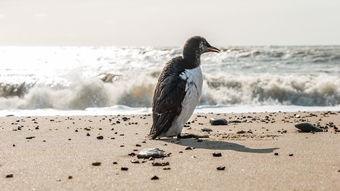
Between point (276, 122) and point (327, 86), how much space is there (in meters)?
9.24

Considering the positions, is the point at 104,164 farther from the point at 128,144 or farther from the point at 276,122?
the point at 276,122

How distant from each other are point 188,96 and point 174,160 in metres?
2.03

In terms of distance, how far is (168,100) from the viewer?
777cm

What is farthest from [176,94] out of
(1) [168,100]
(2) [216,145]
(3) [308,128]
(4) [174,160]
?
(3) [308,128]

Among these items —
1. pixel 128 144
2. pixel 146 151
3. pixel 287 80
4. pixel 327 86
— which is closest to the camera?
pixel 146 151

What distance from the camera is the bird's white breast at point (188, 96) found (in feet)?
25.6

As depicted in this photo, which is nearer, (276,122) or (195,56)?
(195,56)

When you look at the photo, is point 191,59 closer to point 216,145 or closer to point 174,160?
point 216,145

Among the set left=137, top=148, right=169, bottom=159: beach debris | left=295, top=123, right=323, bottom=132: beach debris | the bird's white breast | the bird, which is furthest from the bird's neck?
left=137, top=148, right=169, bottom=159: beach debris

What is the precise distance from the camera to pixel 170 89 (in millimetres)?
7793

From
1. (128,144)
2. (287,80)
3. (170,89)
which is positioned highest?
(170,89)

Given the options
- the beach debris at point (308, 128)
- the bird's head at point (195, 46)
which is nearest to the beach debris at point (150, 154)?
the bird's head at point (195, 46)

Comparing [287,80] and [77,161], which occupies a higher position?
[77,161]

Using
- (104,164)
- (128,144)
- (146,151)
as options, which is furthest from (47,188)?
(128,144)
